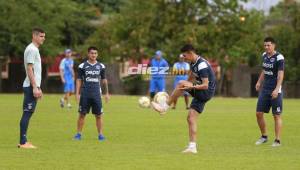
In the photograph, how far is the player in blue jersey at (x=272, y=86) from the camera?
16.8 m

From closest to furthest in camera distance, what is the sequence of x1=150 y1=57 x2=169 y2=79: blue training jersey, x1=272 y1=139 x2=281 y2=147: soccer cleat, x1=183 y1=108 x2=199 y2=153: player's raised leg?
x1=183 y1=108 x2=199 y2=153: player's raised leg, x1=272 y1=139 x2=281 y2=147: soccer cleat, x1=150 y1=57 x2=169 y2=79: blue training jersey

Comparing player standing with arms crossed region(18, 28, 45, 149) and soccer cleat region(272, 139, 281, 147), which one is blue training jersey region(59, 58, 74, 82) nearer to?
player standing with arms crossed region(18, 28, 45, 149)

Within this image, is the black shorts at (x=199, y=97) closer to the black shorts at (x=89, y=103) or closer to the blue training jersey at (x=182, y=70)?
the black shorts at (x=89, y=103)

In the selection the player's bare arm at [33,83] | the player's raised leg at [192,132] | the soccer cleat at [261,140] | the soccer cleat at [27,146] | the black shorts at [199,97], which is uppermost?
the player's bare arm at [33,83]

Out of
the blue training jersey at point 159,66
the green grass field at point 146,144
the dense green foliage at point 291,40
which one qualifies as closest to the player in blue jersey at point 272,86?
the green grass field at point 146,144

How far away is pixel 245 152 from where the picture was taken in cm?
1522

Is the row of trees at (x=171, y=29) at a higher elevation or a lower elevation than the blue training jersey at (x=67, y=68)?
higher

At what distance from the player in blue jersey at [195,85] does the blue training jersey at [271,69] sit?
2379mm

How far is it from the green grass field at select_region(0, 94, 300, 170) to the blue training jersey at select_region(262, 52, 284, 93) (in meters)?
1.25

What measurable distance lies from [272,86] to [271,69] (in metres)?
0.37

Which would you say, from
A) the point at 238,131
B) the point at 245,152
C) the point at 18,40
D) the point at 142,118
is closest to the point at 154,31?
the point at 18,40

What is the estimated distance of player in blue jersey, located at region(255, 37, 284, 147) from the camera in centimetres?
1683

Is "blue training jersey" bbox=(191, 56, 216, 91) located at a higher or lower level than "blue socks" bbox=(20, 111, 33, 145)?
higher

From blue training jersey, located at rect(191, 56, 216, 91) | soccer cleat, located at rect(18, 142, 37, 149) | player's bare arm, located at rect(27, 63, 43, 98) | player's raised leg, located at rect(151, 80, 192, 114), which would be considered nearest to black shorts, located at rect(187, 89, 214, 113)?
blue training jersey, located at rect(191, 56, 216, 91)
